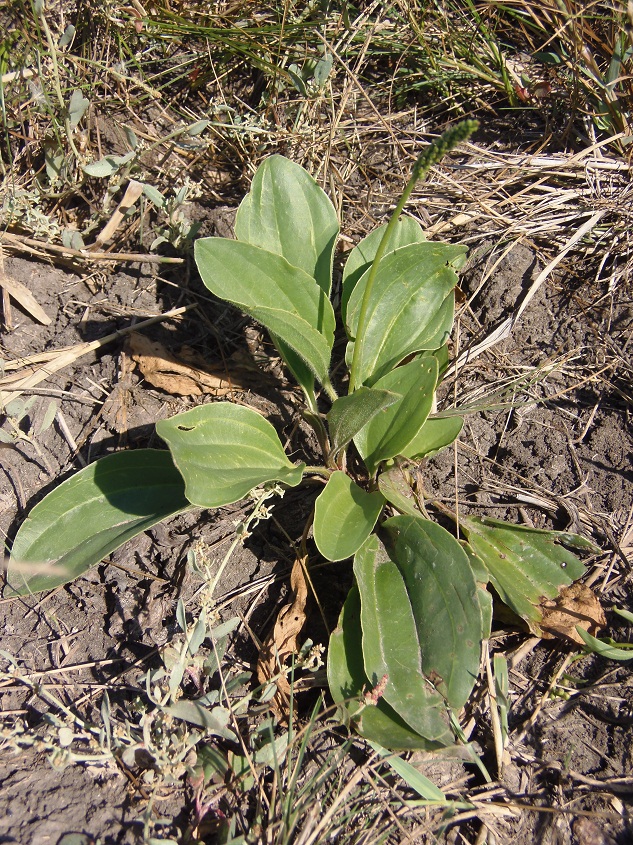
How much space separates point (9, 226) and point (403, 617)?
217cm

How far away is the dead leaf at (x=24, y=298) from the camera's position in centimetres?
259

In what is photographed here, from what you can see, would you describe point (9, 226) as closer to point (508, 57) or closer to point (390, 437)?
point (390, 437)

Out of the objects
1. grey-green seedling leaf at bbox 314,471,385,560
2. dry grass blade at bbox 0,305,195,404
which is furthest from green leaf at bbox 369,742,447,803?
dry grass blade at bbox 0,305,195,404

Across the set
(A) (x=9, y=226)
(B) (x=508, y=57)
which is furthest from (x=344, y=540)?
(B) (x=508, y=57)

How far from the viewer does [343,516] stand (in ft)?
6.64

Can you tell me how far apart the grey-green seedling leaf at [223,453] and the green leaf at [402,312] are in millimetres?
405

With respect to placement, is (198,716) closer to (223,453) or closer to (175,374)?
(223,453)

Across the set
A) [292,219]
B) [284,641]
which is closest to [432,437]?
[284,641]

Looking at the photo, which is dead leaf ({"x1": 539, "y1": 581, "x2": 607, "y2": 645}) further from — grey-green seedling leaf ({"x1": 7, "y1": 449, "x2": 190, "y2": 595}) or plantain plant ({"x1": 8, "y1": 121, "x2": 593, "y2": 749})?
grey-green seedling leaf ({"x1": 7, "y1": 449, "x2": 190, "y2": 595})

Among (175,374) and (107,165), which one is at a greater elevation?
(107,165)

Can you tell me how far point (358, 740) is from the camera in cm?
183

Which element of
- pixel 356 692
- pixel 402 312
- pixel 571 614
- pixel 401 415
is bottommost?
pixel 356 692

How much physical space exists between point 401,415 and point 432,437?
175 mm

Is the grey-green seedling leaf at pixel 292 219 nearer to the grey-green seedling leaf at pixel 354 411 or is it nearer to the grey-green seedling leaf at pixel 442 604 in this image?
the grey-green seedling leaf at pixel 354 411
